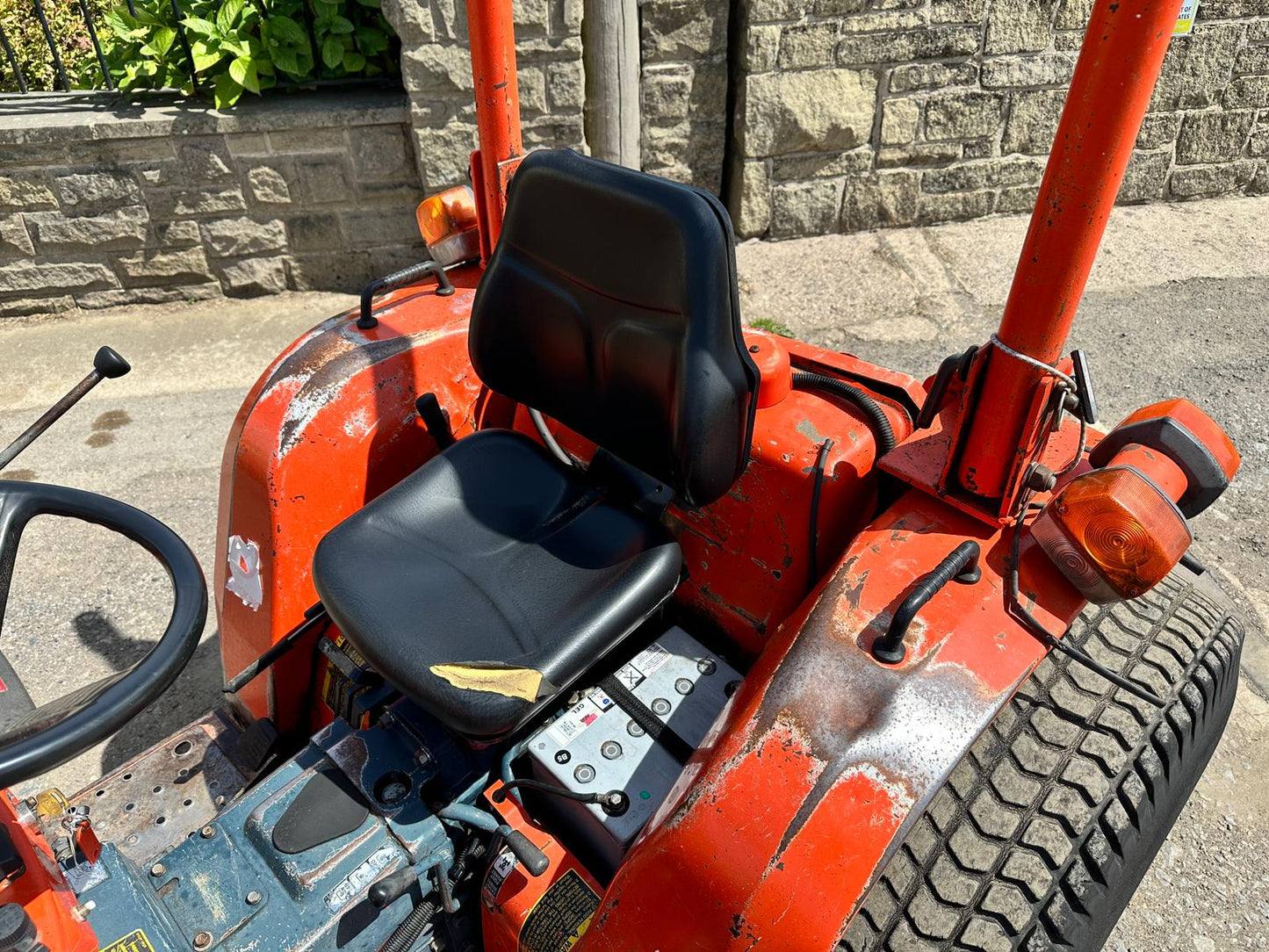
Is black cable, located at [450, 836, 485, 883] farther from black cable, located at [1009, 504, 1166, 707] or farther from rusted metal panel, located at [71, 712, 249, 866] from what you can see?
black cable, located at [1009, 504, 1166, 707]

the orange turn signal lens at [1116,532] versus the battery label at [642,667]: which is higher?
the orange turn signal lens at [1116,532]

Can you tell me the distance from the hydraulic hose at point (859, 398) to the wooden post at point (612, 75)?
2.11 m

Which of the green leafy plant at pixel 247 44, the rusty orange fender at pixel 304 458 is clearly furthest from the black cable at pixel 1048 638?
the green leafy plant at pixel 247 44

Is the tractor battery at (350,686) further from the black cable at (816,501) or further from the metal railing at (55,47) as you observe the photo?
the metal railing at (55,47)

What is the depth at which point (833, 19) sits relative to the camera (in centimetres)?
388

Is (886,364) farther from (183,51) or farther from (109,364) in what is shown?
(183,51)

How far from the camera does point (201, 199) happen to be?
3928mm

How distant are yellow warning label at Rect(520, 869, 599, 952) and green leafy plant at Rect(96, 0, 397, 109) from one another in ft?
11.5

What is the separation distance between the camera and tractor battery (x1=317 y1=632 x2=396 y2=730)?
1.74 metres

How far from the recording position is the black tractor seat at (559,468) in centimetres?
147

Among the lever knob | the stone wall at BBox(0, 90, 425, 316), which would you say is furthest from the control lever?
the stone wall at BBox(0, 90, 425, 316)

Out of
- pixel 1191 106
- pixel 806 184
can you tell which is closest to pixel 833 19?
pixel 806 184

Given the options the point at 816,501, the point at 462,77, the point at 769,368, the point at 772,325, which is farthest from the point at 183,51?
the point at 816,501

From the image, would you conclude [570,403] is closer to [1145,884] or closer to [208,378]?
[1145,884]
